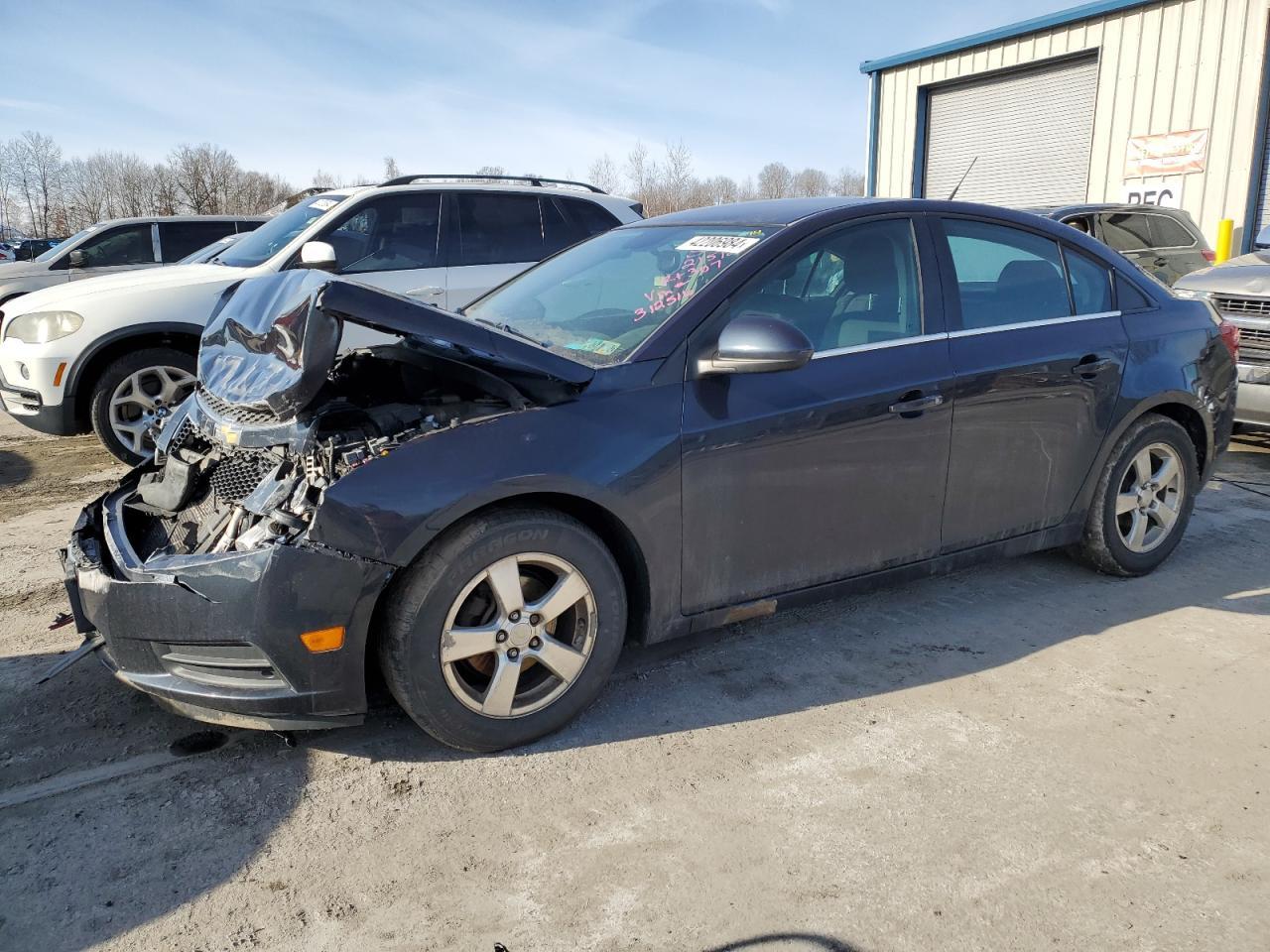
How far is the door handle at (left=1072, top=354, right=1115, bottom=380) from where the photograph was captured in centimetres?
405

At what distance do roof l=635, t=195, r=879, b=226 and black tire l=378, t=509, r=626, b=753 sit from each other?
146 cm

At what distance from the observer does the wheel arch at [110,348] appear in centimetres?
642

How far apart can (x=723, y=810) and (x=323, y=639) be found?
1206mm

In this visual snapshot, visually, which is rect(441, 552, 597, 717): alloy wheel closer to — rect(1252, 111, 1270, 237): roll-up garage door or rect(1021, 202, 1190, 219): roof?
rect(1021, 202, 1190, 219): roof

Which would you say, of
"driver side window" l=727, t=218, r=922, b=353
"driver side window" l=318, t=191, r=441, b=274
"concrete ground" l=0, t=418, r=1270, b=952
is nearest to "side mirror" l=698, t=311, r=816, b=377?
"driver side window" l=727, t=218, r=922, b=353

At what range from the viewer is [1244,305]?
266 inches

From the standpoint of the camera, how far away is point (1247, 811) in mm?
2750

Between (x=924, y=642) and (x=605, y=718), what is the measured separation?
54.9 inches

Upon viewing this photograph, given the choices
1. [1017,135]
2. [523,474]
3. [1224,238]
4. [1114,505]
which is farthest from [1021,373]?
[1017,135]

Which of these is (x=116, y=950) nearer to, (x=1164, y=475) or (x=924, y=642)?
(x=924, y=642)

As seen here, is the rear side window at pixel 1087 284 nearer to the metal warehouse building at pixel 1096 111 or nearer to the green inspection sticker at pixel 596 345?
the green inspection sticker at pixel 596 345

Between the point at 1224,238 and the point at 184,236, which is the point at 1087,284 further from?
the point at 1224,238

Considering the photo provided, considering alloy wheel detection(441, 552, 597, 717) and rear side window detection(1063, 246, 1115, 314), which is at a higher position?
rear side window detection(1063, 246, 1115, 314)

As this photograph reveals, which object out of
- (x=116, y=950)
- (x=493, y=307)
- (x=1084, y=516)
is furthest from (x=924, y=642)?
(x=116, y=950)
